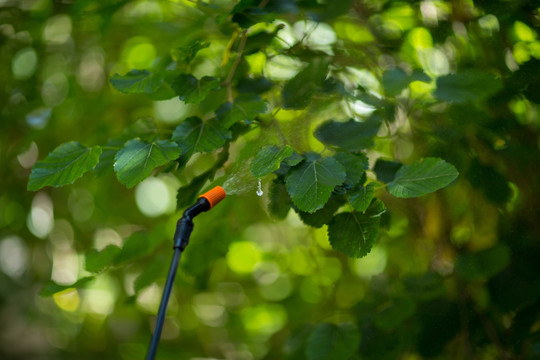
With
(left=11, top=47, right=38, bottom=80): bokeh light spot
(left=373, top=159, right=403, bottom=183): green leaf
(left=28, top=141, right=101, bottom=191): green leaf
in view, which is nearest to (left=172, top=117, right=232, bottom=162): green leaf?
(left=28, top=141, right=101, bottom=191): green leaf

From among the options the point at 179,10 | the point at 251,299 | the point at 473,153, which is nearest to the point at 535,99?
the point at 473,153

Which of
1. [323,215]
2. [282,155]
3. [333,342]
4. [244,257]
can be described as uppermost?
[282,155]

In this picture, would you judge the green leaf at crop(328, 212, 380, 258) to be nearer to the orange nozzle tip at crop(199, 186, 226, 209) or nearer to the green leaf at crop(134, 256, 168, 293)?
the orange nozzle tip at crop(199, 186, 226, 209)

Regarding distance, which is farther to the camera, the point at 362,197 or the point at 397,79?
the point at 397,79

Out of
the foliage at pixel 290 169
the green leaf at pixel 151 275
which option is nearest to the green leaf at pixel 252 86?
the foliage at pixel 290 169

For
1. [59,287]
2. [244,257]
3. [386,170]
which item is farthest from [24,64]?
[386,170]

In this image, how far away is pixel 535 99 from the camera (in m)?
0.94

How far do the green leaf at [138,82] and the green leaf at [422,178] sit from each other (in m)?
0.34

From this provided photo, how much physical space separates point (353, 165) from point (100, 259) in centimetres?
43

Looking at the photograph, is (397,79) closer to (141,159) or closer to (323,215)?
(323,215)

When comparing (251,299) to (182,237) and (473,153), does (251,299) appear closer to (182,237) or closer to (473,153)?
(473,153)

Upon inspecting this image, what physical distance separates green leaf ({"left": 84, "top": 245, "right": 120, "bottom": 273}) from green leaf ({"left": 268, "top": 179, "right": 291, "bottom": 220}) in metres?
0.27

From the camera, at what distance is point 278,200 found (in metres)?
0.72

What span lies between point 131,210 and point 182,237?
1209 millimetres
